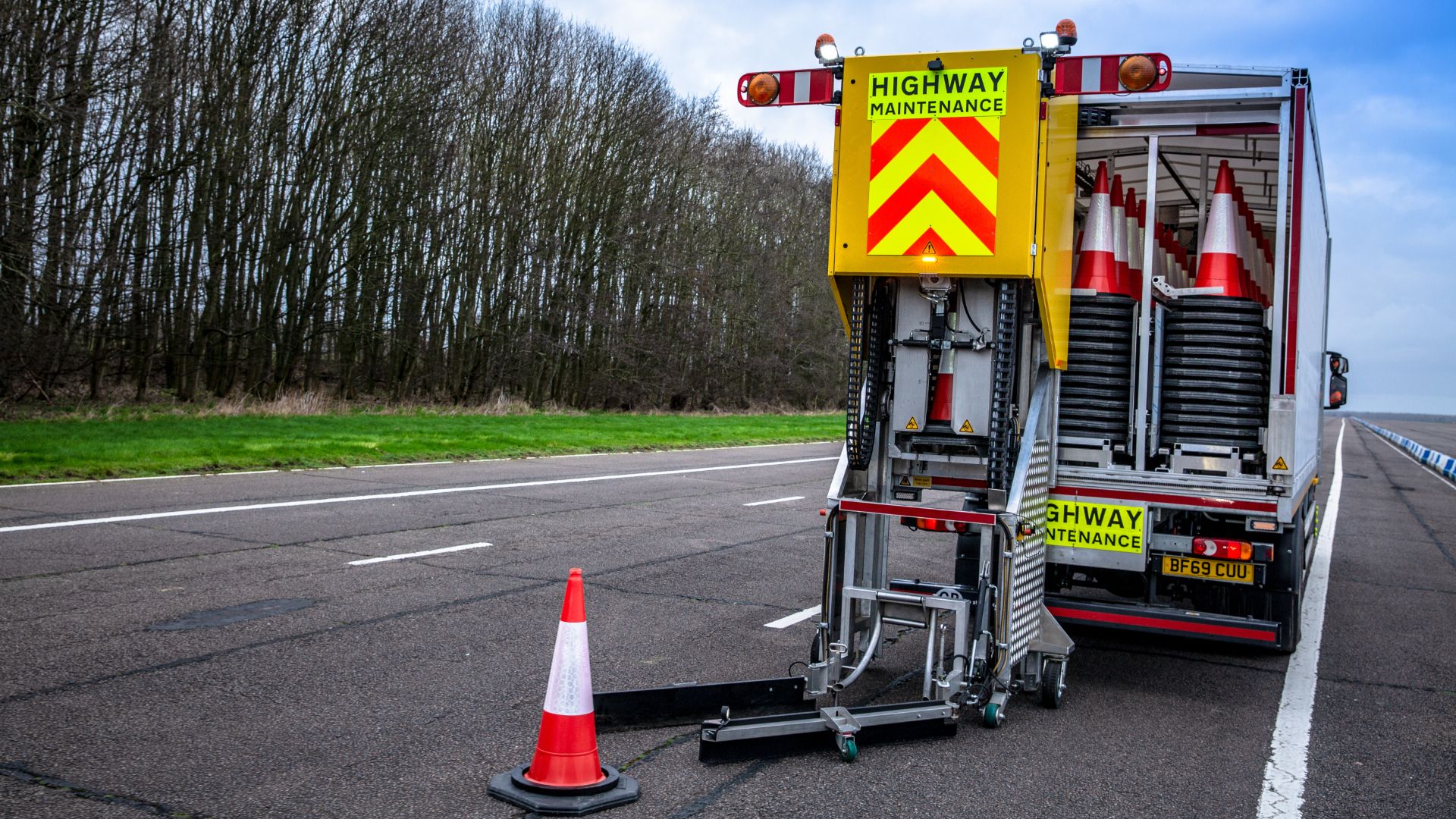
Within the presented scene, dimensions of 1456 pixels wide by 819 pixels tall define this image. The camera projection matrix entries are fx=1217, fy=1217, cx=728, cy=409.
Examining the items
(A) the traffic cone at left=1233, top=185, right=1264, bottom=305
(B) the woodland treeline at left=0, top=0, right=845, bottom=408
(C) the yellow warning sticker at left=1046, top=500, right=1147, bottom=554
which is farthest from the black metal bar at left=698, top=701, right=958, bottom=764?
(B) the woodland treeline at left=0, top=0, right=845, bottom=408

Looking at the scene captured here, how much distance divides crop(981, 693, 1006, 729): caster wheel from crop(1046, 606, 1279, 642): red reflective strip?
1.15 metres

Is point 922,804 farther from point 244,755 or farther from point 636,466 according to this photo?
point 636,466

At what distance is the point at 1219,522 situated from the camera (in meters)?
7.04

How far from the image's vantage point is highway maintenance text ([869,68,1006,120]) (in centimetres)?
582

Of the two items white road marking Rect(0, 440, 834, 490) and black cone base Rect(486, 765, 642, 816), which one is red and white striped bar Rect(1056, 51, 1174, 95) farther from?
white road marking Rect(0, 440, 834, 490)

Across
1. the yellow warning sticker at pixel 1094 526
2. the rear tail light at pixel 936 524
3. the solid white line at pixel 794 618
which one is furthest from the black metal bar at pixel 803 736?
the solid white line at pixel 794 618

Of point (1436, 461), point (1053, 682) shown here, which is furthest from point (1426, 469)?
point (1053, 682)

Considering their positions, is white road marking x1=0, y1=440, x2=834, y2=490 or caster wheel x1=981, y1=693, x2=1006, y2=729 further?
white road marking x1=0, y1=440, x2=834, y2=490

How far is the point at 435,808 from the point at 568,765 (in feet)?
1.62

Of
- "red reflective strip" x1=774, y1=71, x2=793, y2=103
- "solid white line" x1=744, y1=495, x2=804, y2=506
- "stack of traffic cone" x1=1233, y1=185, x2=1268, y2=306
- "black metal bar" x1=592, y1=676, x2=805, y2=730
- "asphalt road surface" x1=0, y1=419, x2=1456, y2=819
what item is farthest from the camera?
"solid white line" x1=744, y1=495, x2=804, y2=506

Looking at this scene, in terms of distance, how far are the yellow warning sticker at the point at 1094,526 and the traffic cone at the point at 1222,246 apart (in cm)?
159

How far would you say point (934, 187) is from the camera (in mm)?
5879

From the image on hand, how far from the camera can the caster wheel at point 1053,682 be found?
6098 mm

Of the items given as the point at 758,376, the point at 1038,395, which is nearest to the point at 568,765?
the point at 1038,395
